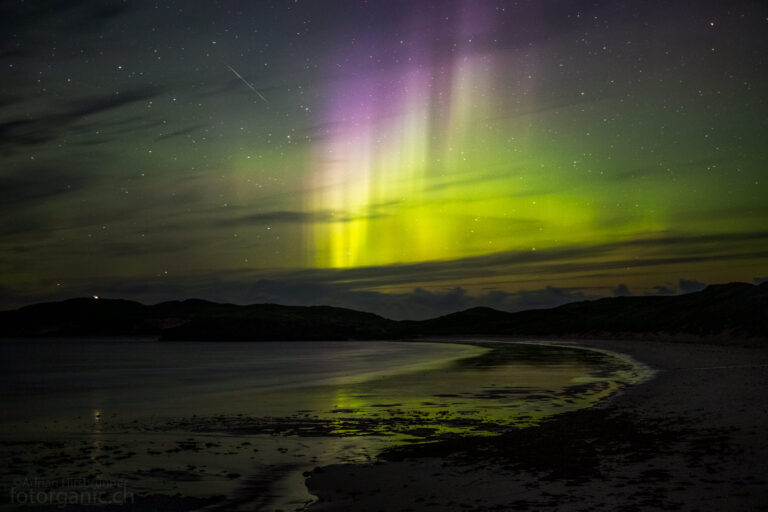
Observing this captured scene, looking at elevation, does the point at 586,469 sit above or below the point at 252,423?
above

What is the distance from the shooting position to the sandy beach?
37.1 feet

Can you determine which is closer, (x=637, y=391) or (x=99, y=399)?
(x=637, y=391)

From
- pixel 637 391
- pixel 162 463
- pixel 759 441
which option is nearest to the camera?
pixel 759 441

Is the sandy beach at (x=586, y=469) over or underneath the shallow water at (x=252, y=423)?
over

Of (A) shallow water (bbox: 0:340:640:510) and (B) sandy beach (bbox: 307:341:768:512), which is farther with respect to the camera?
(A) shallow water (bbox: 0:340:640:510)

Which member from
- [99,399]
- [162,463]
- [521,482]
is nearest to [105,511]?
[162,463]

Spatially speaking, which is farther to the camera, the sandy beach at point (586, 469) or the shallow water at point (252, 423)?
Answer: the shallow water at point (252, 423)

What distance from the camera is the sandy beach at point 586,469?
11.3m

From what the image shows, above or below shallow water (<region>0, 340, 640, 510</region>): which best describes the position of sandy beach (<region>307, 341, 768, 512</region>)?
above

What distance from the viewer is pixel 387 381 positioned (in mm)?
45812

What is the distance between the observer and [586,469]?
1366cm

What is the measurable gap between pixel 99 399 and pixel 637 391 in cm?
3039

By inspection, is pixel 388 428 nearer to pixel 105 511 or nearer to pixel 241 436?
pixel 241 436

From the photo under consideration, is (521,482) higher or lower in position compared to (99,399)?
higher
